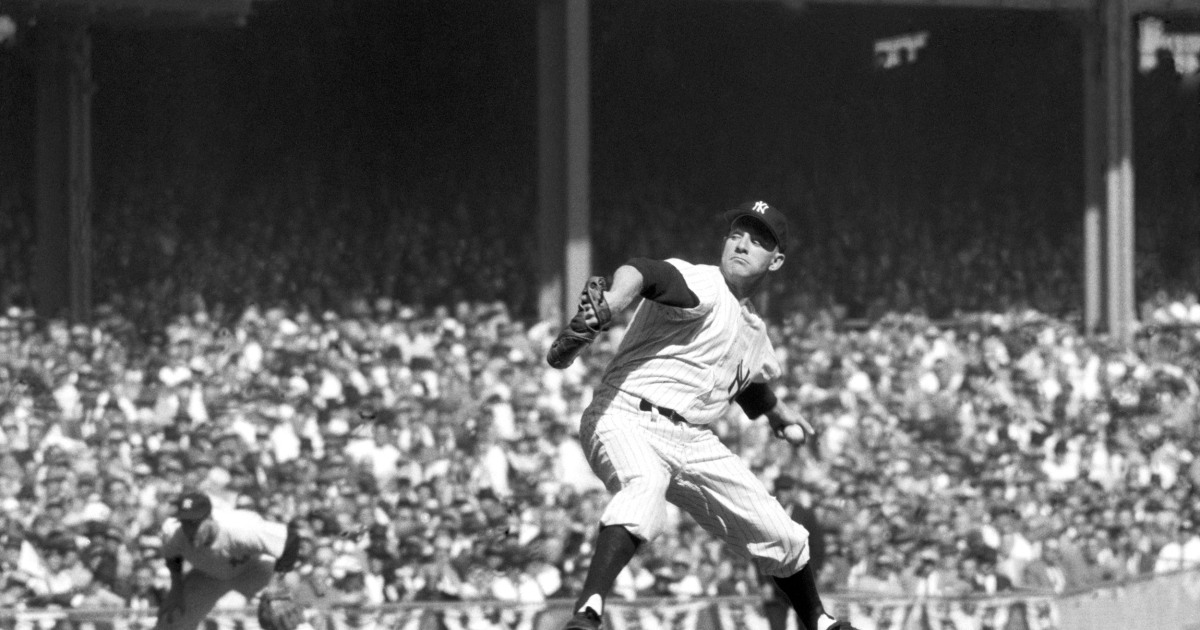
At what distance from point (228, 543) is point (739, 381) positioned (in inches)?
113

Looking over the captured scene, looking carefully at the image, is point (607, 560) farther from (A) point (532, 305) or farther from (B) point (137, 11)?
(A) point (532, 305)

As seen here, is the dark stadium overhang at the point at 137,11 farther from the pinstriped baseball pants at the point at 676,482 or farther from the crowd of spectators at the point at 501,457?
the pinstriped baseball pants at the point at 676,482

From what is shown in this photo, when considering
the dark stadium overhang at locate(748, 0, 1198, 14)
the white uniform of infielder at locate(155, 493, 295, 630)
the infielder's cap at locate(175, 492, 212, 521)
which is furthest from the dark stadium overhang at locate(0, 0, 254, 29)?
the infielder's cap at locate(175, 492, 212, 521)

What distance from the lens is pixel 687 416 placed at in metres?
6.21

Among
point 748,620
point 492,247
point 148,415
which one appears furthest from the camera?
point 492,247

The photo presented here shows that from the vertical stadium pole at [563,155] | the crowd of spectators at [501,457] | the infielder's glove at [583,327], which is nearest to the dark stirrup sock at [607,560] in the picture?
the infielder's glove at [583,327]

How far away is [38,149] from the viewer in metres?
18.0

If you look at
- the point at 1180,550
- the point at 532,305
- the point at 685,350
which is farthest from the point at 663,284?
the point at 532,305

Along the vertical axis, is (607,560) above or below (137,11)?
below

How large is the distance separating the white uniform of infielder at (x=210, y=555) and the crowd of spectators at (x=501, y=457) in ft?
3.64

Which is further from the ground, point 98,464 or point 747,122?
point 747,122

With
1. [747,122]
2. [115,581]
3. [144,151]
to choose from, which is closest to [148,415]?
[115,581]

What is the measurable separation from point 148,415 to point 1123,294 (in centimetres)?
1049

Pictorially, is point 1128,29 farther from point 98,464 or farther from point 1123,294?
point 98,464
